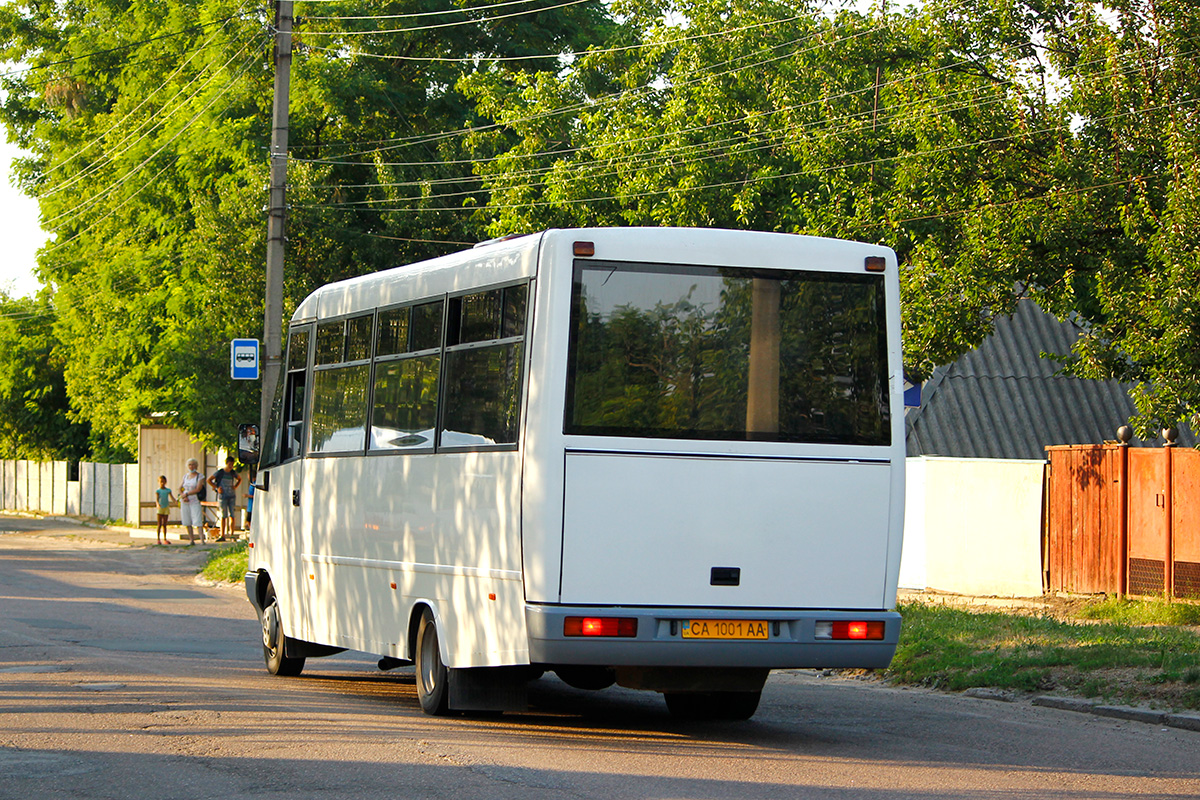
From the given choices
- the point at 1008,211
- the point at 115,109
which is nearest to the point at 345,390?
the point at 1008,211

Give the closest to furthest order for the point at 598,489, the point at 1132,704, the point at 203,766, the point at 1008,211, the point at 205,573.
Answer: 1. the point at 203,766
2. the point at 598,489
3. the point at 1132,704
4. the point at 1008,211
5. the point at 205,573

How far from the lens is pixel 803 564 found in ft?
31.8

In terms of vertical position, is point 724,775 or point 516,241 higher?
point 516,241

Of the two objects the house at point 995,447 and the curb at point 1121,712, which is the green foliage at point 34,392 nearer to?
the house at point 995,447

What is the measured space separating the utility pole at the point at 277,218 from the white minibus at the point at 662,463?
14286 millimetres

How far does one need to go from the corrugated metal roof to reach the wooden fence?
7.54 m

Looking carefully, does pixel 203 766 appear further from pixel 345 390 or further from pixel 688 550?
pixel 345 390

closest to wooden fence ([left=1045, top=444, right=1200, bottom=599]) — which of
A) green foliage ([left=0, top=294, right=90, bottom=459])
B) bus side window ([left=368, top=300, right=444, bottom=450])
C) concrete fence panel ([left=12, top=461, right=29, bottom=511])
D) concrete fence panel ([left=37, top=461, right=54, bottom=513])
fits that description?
bus side window ([left=368, top=300, right=444, bottom=450])

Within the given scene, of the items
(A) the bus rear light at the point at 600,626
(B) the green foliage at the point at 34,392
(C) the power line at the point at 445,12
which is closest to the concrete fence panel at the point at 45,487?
(B) the green foliage at the point at 34,392

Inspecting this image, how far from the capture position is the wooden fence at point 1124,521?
683 inches

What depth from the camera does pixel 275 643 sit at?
44.5ft

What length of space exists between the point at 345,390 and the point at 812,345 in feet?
13.0

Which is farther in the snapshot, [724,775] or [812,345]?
[812,345]

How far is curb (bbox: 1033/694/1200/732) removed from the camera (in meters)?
10.9
